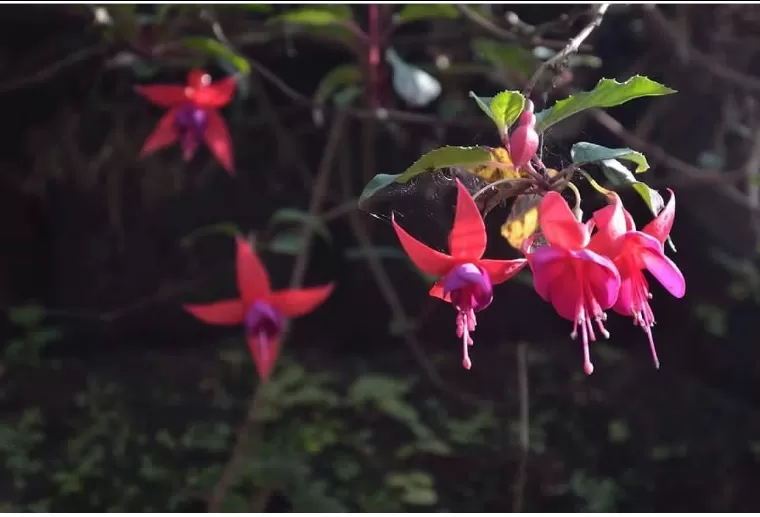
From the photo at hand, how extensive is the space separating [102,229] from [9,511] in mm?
765

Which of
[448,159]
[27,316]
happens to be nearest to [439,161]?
[448,159]

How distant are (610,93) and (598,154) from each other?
0.04m

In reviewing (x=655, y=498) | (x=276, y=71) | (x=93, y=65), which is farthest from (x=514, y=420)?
(x=93, y=65)

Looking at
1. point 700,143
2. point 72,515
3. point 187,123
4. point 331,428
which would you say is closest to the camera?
point 187,123

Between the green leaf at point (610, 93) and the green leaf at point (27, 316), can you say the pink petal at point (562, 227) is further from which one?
the green leaf at point (27, 316)

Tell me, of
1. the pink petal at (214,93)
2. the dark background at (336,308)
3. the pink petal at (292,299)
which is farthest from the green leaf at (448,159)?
the pink petal at (214,93)

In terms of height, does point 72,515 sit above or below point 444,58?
below

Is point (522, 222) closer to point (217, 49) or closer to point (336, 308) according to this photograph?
point (217, 49)

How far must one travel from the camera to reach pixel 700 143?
166 centimetres

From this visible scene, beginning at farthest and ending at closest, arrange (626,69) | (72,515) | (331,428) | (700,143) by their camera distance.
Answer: (700,143) → (626,69) → (331,428) → (72,515)

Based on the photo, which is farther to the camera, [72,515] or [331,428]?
[331,428]

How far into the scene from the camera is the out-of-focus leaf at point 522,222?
1.77 feet

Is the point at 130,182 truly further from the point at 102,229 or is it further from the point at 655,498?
the point at 655,498

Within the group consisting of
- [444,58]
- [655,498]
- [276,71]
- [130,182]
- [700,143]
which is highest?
[444,58]
